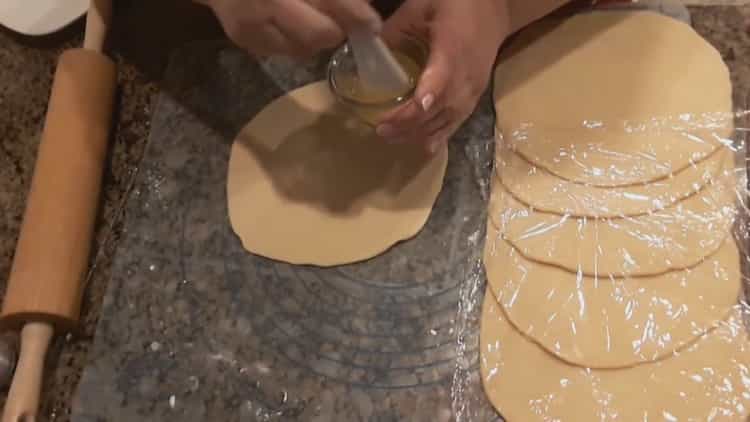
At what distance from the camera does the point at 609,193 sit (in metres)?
0.84

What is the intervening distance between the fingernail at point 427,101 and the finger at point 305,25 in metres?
0.11

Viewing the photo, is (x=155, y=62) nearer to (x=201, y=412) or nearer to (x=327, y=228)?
(x=327, y=228)

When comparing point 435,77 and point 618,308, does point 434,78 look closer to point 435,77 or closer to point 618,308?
point 435,77

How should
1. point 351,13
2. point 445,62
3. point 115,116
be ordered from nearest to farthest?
1. point 351,13
2. point 445,62
3. point 115,116

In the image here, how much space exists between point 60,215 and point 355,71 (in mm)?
368

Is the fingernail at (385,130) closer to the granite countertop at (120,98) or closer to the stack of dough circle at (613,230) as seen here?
the stack of dough circle at (613,230)

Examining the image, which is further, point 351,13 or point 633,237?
point 633,237

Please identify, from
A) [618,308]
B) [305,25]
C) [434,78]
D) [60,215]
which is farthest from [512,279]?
[60,215]

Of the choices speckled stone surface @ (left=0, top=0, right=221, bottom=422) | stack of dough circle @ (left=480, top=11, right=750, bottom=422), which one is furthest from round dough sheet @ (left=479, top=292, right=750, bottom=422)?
speckled stone surface @ (left=0, top=0, right=221, bottom=422)

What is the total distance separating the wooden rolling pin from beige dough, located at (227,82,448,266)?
0.17 metres

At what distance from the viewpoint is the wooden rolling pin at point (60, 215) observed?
2.67 feet

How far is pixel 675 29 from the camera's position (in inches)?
36.4

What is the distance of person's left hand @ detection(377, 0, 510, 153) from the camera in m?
0.79

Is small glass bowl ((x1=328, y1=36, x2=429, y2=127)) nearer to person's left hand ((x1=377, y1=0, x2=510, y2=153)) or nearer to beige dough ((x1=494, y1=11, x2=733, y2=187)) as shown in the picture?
person's left hand ((x1=377, y1=0, x2=510, y2=153))
